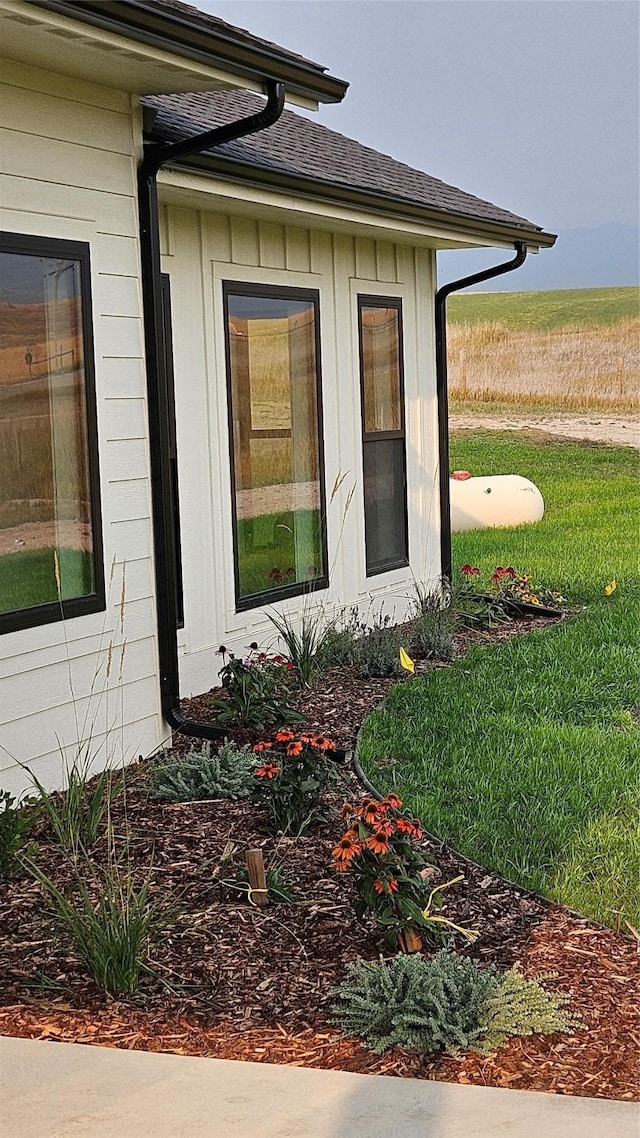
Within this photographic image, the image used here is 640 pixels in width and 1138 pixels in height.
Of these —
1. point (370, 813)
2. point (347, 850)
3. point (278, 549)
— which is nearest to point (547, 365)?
point (278, 549)

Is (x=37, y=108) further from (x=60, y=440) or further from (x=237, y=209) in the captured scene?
(x=237, y=209)

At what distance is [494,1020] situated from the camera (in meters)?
3.11

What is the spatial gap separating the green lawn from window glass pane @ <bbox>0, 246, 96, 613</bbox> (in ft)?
125

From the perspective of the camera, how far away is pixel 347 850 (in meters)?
3.59

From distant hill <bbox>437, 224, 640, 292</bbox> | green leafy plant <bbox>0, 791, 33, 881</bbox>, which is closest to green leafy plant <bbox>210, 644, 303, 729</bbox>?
green leafy plant <bbox>0, 791, 33, 881</bbox>

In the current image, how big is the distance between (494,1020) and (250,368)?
4.87m

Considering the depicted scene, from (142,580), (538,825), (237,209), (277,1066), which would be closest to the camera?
(277,1066)

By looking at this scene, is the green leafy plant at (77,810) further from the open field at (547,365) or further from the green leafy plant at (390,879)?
the open field at (547,365)

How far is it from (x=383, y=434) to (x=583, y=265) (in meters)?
64.4

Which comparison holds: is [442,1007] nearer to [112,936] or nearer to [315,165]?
[112,936]

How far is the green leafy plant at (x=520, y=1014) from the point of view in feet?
10.1

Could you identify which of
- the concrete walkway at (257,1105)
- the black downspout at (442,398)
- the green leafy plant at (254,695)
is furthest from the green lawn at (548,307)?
the concrete walkway at (257,1105)

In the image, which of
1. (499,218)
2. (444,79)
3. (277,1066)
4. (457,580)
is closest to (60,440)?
(277,1066)

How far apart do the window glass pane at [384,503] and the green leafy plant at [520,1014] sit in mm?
5635
